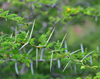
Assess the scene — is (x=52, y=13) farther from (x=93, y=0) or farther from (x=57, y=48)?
(x=57, y=48)

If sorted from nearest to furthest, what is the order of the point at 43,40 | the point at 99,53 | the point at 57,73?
the point at 43,40
the point at 99,53
the point at 57,73

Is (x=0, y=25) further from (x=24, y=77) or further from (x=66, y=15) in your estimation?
(x=66, y=15)

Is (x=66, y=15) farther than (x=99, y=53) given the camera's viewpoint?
Yes

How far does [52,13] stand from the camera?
478cm

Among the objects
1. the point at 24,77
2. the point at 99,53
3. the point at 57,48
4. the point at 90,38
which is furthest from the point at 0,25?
the point at 90,38

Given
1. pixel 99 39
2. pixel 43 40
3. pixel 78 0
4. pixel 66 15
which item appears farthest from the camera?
pixel 99 39

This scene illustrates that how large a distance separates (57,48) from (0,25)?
2781mm

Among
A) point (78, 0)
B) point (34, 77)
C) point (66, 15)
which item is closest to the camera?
point (66, 15)

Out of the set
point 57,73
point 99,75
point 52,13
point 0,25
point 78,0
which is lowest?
point 57,73

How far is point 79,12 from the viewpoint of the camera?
3346 mm

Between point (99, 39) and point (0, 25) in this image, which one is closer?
point (0, 25)

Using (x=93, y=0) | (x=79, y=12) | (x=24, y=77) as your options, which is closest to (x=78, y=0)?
(x=93, y=0)

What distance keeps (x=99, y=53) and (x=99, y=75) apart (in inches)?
49.6

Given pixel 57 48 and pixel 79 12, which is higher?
pixel 79 12
